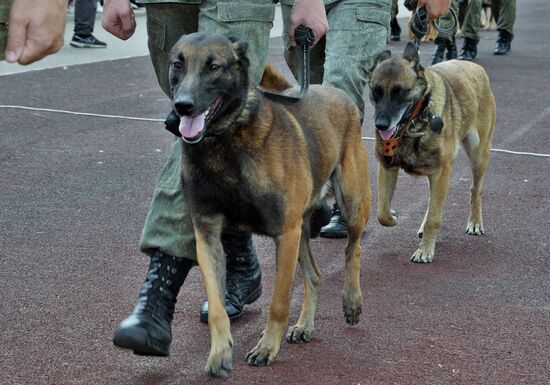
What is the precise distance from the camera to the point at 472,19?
14289 millimetres

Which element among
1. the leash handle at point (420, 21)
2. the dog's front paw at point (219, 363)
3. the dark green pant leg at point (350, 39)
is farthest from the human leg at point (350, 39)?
the dog's front paw at point (219, 363)

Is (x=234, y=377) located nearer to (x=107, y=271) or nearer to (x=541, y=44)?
(x=107, y=271)

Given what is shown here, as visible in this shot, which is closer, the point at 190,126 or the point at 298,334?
the point at 190,126

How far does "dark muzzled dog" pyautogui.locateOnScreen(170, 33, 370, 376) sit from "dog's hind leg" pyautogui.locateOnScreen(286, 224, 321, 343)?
0.29 m

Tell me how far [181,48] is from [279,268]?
0.89m

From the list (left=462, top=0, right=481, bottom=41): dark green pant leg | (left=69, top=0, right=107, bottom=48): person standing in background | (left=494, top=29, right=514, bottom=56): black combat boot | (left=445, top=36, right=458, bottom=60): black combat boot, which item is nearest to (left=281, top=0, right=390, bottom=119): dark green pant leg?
(left=445, top=36, right=458, bottom=60): black combat boot

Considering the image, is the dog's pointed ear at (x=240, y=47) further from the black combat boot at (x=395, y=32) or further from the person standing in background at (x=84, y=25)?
the black combat boot at (x=395, y=32)

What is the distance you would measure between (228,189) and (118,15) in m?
1.00

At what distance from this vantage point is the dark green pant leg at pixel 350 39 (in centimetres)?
529

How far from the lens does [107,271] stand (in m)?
5.26

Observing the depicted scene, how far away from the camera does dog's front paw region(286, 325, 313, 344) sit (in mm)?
4324

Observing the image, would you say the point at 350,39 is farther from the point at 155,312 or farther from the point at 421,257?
the point at 155,312

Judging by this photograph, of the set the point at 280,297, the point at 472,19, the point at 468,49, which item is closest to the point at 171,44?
the point at 280,297

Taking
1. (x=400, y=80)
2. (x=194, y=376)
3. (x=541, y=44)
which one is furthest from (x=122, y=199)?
(x=541, y=44)
